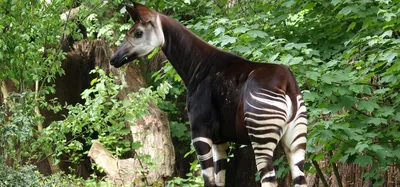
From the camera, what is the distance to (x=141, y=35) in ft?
15.8

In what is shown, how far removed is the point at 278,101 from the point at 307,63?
151 centimetres

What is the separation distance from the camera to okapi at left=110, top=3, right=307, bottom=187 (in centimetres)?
442

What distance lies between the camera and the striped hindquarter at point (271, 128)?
4391 millimetres

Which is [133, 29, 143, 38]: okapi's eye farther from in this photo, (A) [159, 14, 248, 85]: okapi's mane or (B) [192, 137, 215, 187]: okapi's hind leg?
(B) [192, 137, 215, 187]: okapi's hind leg

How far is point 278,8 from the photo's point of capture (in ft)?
24.1

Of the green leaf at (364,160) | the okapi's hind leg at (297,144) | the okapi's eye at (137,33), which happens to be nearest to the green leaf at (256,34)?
the green leaf at (364,160)

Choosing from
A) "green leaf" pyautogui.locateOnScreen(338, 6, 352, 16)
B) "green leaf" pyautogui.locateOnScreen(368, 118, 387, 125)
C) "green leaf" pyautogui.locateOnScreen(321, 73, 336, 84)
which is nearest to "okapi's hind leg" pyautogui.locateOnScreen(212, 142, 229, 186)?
"green leaf" pyautogui.locateOnScreen(321, 73, 336, 84)

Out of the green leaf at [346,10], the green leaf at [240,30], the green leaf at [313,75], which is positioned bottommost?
the green leaf at [313,75]

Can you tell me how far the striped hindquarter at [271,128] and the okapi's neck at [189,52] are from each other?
460mm

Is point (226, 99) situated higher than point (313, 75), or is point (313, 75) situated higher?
point (226, 99)

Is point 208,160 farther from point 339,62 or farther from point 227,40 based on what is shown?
point 339,62

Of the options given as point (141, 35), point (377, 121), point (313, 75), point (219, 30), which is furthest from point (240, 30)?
point (141, 35)

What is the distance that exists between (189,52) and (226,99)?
1.59 feet

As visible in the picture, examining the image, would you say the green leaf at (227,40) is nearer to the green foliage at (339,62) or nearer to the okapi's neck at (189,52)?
the green foliage at (339,62)
